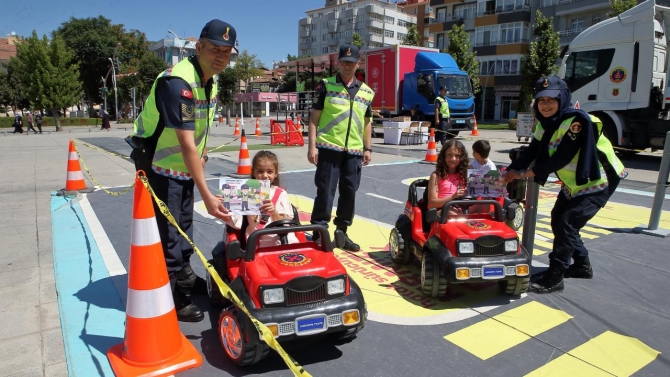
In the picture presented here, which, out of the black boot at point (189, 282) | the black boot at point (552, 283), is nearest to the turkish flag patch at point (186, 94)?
the black boot at point (189, 282)

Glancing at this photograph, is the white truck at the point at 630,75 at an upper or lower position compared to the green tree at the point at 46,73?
lower

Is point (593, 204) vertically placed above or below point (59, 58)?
below

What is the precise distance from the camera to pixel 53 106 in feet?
115

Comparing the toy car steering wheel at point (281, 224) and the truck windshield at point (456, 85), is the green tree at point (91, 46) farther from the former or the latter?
the toy car steering wheel at point (281, 224)

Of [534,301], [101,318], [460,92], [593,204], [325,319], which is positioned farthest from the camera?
[460,92]

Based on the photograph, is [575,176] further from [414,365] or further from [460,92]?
[460,92]

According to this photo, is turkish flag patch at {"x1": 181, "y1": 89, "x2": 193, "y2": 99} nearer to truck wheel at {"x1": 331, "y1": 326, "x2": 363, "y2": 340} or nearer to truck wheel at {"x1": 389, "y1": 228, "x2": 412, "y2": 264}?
truck wheel at {"x1": 331, "y1": 326, "x2": 363, "y2": 340}

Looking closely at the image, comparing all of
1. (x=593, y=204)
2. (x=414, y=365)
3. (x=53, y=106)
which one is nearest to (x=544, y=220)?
(x=593, y=204)

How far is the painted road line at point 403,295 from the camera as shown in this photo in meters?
3.44

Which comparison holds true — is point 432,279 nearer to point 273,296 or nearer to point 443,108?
point 273,296

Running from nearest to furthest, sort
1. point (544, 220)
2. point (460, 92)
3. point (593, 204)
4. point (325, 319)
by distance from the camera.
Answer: point (325, 319)
point (593, 204)
point (544, 220)
point (460, 92)

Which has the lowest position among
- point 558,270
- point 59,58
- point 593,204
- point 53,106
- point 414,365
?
point 414,365

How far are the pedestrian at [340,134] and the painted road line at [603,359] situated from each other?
97.1 inches

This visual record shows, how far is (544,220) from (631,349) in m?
3.56
